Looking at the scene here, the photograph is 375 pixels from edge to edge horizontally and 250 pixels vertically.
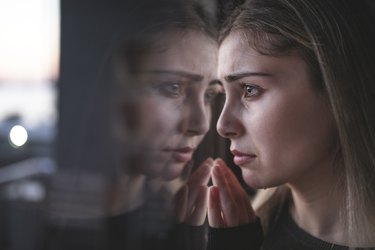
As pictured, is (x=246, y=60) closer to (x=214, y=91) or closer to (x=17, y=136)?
(x=214, y=91)

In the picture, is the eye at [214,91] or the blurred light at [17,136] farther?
the blurred light at [17,136]

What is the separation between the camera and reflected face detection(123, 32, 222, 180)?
73 cm

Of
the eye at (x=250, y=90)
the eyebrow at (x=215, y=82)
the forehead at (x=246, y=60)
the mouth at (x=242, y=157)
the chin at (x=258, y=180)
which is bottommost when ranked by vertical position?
the chin at (x=258, y=180)

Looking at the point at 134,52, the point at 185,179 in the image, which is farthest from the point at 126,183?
the point at 134,52

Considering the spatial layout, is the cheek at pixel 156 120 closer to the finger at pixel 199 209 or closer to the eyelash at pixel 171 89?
the eyelash at pixel 171 89

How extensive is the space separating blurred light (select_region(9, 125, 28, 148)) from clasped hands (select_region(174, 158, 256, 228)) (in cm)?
32

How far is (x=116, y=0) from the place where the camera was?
740 mm

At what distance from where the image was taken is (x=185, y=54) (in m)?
0.74

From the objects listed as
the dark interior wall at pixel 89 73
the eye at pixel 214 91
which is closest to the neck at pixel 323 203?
the eye at pixel 214 91

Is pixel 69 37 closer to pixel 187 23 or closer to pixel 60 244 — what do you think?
pixel 187 23

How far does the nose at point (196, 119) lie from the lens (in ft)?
2.43

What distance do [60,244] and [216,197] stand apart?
0.84 feet

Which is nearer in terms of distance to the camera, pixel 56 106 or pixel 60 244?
pixel 60 244

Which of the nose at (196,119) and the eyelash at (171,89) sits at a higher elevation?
the eyelash at (171,89)
